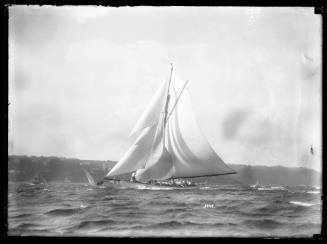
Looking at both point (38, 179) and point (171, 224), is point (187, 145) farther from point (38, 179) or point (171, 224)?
point (38, 179)

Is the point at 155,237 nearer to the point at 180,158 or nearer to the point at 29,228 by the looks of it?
the point at 29,228

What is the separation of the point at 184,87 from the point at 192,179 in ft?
8.80

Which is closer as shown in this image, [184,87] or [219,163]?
[184,87]

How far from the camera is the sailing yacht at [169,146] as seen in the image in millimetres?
10055

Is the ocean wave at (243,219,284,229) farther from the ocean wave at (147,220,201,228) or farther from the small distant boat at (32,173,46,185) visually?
the small distant boat at (32,173,46,185)

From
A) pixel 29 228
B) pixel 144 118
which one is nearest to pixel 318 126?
pixel 144 118

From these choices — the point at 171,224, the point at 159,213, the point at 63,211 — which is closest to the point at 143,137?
the point at 159,213

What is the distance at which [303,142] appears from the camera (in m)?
9.48

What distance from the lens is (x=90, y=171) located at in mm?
9750

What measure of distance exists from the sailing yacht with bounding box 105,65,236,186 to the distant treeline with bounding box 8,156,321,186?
10.5 inches

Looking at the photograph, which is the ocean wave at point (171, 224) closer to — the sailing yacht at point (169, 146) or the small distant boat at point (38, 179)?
the sailing yacht at point (169, 146)

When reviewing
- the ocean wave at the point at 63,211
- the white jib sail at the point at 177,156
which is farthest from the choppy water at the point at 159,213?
the white jib sail at the point at 177,156

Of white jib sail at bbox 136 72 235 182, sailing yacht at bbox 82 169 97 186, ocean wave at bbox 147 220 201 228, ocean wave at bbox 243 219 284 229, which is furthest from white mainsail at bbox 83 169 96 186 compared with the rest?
ocean wave at bbox 243 219 284 229

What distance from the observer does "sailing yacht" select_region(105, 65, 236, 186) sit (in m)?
10.1
